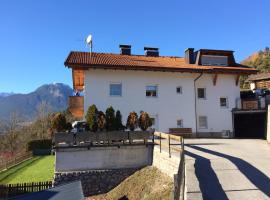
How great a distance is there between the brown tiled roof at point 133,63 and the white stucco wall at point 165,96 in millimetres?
684

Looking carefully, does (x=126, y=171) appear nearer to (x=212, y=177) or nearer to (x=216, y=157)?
(x=216, y=157)

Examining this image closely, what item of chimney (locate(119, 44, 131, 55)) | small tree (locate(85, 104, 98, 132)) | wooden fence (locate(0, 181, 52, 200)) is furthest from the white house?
wooden fence (locate(0, 181, 52, 200))

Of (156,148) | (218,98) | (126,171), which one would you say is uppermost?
(218,98)

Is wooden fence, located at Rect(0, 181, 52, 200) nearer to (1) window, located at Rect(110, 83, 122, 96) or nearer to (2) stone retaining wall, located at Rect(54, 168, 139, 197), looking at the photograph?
(2) stone retaining wall, located at Rect(54, 168, 139, 197)

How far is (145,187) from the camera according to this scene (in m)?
16.0

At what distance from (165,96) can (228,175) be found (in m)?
14.9

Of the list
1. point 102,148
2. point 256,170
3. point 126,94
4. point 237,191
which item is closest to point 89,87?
point 126,94

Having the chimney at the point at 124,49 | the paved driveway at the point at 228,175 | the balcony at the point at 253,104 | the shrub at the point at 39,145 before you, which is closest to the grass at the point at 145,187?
the paved driveway at the point at 228,175

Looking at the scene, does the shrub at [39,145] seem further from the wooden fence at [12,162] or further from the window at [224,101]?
the window at [224,101]

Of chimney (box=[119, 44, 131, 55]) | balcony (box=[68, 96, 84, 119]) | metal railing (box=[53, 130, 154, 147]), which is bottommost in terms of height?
metal railing (box=[53, 130, 154, 147])

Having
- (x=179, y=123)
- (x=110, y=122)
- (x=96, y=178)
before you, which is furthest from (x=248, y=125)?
(x=96, y=178)

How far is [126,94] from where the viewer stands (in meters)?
26.2

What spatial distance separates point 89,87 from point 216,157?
11.9 m

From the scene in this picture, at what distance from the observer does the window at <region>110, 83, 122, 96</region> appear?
85.1 ft
